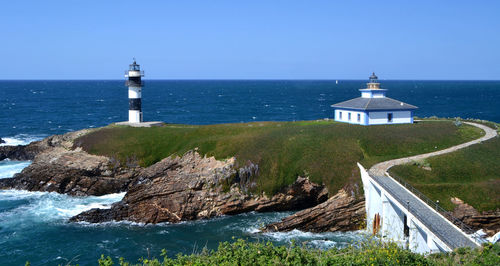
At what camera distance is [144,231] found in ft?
121

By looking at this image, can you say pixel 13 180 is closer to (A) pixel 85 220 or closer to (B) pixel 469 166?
(A) pixel 85 220

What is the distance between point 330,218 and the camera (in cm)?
3722

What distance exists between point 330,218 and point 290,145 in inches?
477

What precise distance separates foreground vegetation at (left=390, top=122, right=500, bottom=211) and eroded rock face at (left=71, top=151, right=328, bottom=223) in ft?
29.0

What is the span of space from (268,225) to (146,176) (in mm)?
16310

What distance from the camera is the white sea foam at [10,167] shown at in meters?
54.0

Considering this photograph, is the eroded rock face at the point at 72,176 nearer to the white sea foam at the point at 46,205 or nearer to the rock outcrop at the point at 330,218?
the white sea foam at the point at 46,205

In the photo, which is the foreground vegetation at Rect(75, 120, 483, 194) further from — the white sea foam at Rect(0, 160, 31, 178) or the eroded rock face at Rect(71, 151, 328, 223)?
the white sea foam at Rect(0, 160, 31, 178)

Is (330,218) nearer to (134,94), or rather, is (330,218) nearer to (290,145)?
(290,145)

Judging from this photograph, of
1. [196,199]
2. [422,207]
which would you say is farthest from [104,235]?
[422,207]

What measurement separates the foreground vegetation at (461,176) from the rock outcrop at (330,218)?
15.6 ft

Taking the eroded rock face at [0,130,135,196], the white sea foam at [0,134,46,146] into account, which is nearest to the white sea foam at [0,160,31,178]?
the eroded rock face at [0,130,135,196]

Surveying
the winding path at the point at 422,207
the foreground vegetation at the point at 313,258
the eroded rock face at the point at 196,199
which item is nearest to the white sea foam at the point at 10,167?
the eroded rock face at the point at 196,199

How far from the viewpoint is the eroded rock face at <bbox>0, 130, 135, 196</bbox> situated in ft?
154
